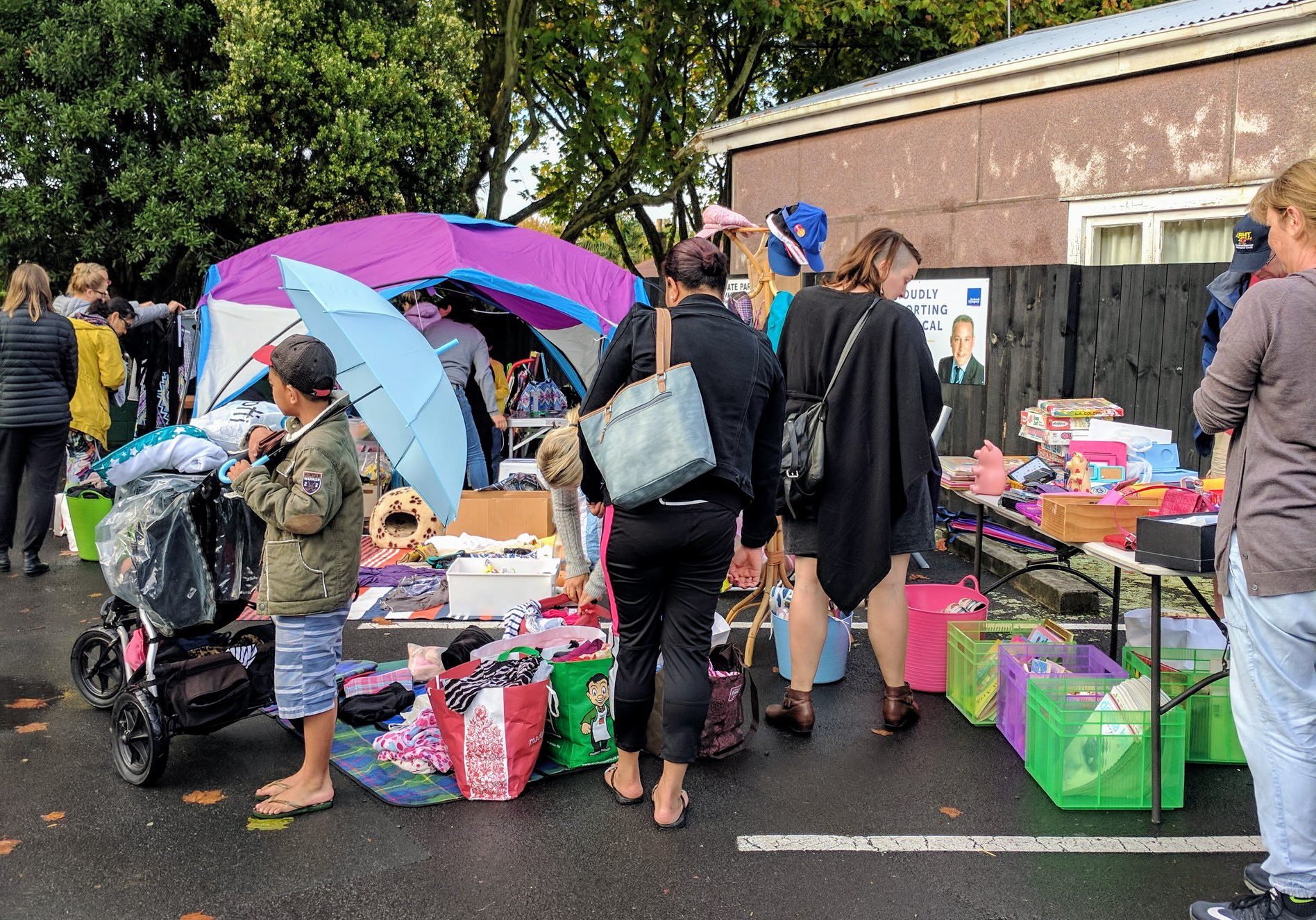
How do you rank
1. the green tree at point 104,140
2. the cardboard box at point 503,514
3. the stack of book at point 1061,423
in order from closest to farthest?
1. the stack of book at point 1061,423
2. the cardboard box at point 503,514
3. the green tree at point 104,140

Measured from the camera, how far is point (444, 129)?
12961 millimetres

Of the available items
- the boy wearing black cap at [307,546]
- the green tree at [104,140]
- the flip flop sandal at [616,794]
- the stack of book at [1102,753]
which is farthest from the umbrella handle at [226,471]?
the green tree at [104,140]

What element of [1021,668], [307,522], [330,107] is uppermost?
[330,107]

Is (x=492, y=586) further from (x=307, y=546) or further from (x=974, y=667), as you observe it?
(x=974, y=667)

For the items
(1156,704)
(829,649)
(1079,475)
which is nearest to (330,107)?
(829,649)

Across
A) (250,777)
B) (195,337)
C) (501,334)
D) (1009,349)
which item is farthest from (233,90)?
(250,777)

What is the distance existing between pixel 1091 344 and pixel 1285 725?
6.05m

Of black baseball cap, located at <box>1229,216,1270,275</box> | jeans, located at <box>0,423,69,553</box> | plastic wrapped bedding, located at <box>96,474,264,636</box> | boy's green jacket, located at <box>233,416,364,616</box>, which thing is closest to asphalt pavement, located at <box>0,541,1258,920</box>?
plastic wrapped bedding, located at <box>96,474,264,636</box>

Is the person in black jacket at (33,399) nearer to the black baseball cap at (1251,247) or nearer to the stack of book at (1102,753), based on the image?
the stack of book at (1102,753)

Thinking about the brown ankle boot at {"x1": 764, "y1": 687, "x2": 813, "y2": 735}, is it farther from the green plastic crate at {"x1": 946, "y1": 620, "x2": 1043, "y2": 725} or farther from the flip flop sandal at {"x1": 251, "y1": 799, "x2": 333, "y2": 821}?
the flip flop sandal at {"x1": 251, "y1": 799, "x2": 333, "y2": 821}

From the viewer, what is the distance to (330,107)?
12234mm

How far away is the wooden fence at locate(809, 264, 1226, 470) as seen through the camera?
8141 mm

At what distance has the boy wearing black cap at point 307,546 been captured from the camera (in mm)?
3600

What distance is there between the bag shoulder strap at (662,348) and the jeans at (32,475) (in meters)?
5.68
